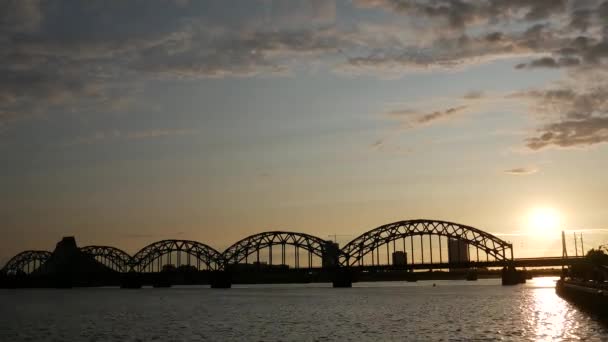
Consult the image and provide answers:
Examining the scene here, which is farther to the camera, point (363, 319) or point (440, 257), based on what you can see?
point (440, 257)

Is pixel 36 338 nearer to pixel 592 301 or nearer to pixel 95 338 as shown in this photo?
pixel 95 338

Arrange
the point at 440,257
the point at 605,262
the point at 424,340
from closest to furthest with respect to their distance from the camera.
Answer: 1. the point at 424,340
2. the point at 605,262
3. the point at 440,257

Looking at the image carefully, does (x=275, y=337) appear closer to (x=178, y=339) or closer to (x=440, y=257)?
(x=178, y=339)

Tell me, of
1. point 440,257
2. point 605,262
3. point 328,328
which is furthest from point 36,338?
point 440,257

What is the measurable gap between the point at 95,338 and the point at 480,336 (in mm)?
28999

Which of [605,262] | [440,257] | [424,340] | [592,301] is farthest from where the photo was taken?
[440,257]

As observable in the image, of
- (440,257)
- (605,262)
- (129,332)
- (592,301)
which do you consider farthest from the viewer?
(440,257)

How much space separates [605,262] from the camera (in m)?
126

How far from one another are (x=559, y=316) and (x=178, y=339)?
3880cm

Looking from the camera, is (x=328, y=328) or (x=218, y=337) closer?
(x=218, y=337)

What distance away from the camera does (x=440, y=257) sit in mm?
193750

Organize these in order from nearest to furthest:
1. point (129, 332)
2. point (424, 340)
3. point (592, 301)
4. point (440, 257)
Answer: point (424, 340) < point (129, 332) < point (592, 301) < point (440, 257)

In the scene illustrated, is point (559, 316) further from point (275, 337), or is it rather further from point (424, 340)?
point (275, 337)

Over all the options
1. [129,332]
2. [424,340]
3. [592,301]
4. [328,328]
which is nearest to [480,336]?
[424,340]
